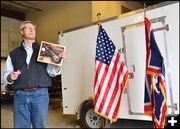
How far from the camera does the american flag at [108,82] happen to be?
10.2 feet

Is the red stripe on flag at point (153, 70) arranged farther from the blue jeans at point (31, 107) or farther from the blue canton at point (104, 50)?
the blue jeans at point (31, 107)

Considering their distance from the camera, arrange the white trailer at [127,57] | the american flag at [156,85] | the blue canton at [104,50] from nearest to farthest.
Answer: the american flag at [156,85], the white trailer at [127,57], the blue canton at [104,50]

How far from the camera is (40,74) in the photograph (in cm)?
197

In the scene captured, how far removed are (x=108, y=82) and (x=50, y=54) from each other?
1.32 meters

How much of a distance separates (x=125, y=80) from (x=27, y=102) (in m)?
1.47

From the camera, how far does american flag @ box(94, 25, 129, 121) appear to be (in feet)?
10.2

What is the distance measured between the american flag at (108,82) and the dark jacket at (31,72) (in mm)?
1203

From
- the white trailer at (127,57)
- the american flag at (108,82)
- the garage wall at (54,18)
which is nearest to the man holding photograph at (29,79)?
the garage wall at (54,18)

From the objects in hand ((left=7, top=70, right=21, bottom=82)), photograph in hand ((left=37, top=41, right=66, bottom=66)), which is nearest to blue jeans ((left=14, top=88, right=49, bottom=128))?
hand ((left=7, top=70, right=21, bottom=82))

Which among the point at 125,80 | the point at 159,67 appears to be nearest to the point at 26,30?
the point at 159,67

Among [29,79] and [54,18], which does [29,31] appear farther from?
[54,18]

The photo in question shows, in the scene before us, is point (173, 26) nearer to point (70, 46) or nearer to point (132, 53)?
point (132, 53)

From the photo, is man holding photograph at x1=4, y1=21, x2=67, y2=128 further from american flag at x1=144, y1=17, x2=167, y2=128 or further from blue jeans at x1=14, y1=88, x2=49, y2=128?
american flag at x1=144, y1=17, x2=167, y2=128

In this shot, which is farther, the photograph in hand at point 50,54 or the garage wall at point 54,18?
the garage wall at point 54,18
